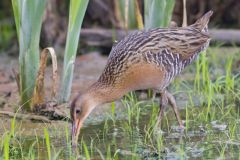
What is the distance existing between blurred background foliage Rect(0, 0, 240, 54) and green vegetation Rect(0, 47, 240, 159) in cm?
233

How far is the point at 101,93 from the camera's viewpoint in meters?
6.58

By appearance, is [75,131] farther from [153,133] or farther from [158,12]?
[158,12]

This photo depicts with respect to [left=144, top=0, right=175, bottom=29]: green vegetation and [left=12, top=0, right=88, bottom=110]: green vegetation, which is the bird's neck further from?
[left=144, top=0, right=175, bottom=29]: green vegetation

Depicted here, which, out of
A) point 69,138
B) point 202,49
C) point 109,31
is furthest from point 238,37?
point 69,138

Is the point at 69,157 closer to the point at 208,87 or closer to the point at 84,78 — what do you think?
the point at 208,87

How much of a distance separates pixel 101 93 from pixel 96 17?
4.51 metres

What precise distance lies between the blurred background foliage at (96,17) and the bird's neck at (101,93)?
131 inches

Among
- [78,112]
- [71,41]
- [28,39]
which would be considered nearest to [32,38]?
[28,39]

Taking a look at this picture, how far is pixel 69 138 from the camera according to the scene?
254 inches

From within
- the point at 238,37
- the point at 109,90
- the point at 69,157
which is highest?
the point at 238,37

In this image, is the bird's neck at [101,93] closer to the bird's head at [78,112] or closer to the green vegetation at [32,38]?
the bird's head at [78,112]

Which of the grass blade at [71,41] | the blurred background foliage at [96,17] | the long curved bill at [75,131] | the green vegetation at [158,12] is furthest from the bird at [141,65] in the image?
the blurred background foliage at [96,17]

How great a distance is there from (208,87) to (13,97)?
2.02 metres

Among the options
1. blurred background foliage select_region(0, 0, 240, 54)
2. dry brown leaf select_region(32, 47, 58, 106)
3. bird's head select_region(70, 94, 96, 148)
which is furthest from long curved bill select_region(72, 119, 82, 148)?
blurred background foliage select_region(0, 0, 240, 54)
